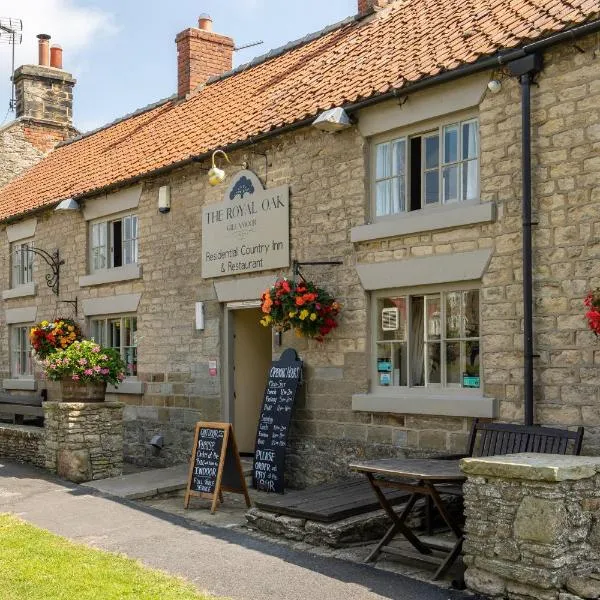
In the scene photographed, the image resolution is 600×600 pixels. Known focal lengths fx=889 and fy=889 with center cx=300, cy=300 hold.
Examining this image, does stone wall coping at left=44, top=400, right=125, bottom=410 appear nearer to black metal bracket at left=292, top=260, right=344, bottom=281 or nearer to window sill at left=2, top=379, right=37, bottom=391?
black metal bracket at left=292, top=260, right=344, bottom=281

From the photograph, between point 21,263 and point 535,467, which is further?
point 21,263

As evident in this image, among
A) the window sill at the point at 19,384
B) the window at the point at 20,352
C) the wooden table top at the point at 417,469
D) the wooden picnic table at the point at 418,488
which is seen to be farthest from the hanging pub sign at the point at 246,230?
the window at the point at 20,352

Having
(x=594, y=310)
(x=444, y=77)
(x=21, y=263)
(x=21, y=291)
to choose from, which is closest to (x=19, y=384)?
(x=21, y=291)

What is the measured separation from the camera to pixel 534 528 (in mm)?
5891

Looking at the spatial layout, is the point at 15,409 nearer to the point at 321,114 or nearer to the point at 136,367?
the point at 136,367

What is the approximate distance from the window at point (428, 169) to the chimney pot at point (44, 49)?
1391 cm

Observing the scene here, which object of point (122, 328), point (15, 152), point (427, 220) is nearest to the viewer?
Result: point (427, 220)

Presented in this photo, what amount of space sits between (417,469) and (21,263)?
41.5 feet

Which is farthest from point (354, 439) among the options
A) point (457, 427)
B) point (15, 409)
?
point (15, 409)

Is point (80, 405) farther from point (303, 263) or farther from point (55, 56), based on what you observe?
point (55, 56)

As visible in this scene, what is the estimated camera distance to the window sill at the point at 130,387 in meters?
13.6

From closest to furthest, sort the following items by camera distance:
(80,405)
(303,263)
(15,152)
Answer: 1. (303,263)
2. (80,405)
3. (15,152)

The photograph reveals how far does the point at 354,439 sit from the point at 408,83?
385cm

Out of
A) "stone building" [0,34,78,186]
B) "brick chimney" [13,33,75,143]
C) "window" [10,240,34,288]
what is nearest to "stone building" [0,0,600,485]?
"window" [10,240,34,288]
